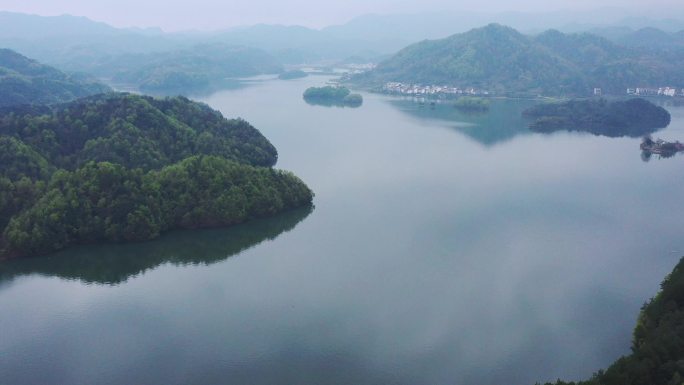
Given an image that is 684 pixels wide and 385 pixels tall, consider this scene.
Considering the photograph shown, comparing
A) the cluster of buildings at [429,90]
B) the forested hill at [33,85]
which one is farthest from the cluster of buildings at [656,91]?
the forested hill at [33,85]

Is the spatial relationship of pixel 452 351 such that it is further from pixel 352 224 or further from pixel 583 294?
pixel 352 224

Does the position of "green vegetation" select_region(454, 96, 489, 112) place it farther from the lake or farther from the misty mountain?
the misty mountain

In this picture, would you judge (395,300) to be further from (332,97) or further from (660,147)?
(332,97)

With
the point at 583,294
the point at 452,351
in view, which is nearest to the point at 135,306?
the point at 452,351

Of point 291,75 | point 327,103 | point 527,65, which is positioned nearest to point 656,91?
point 527,65

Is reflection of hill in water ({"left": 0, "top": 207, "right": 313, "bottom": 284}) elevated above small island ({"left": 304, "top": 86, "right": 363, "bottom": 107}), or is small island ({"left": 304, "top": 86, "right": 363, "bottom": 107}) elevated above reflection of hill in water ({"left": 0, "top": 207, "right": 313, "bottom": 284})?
small island ({"left": 304, "top": 86, "right": 363, "bottom": 107})

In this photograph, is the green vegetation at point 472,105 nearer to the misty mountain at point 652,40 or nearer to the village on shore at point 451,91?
the village on shore at point 451,91

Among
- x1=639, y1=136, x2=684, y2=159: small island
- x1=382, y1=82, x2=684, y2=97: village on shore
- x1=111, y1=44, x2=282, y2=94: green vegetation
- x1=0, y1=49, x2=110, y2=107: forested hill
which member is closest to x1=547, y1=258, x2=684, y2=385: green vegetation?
x1=639, y1=136, x2=684, y2=159: small island
